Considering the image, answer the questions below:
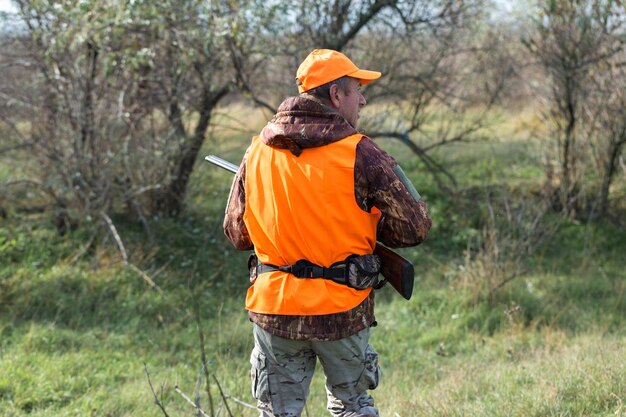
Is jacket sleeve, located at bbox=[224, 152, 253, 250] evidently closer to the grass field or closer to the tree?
the grass field

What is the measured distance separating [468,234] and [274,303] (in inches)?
262

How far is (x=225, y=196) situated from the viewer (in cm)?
984

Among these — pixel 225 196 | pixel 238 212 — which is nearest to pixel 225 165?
pixel 238 212

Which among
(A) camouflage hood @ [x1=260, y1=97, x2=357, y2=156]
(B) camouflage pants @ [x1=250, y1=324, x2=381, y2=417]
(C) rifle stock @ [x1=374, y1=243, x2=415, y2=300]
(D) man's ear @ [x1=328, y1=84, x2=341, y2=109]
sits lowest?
(B) camouflage pants @ [x1=250, y1=324, x2=381, y2=417]

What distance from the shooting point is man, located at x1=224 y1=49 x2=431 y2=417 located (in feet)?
8.98

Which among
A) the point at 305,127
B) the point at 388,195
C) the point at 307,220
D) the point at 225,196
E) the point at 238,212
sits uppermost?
the point at 305,127

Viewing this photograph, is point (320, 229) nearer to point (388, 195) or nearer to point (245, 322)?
point (388, 195)

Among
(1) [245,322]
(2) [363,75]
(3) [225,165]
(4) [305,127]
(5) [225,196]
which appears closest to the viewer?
(4) [305,127]

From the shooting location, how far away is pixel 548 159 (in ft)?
32.8

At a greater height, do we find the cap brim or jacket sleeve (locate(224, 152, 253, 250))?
the cap brim

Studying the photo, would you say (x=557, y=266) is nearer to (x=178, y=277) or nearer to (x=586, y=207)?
(x=586, y=207)

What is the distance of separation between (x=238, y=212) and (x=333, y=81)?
70 centimetres

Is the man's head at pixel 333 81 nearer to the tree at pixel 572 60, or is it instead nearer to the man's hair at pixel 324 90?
the man's hair at pixel 324 90

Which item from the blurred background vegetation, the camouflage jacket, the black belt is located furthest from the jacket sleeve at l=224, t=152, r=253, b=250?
the blurred background vegetation
